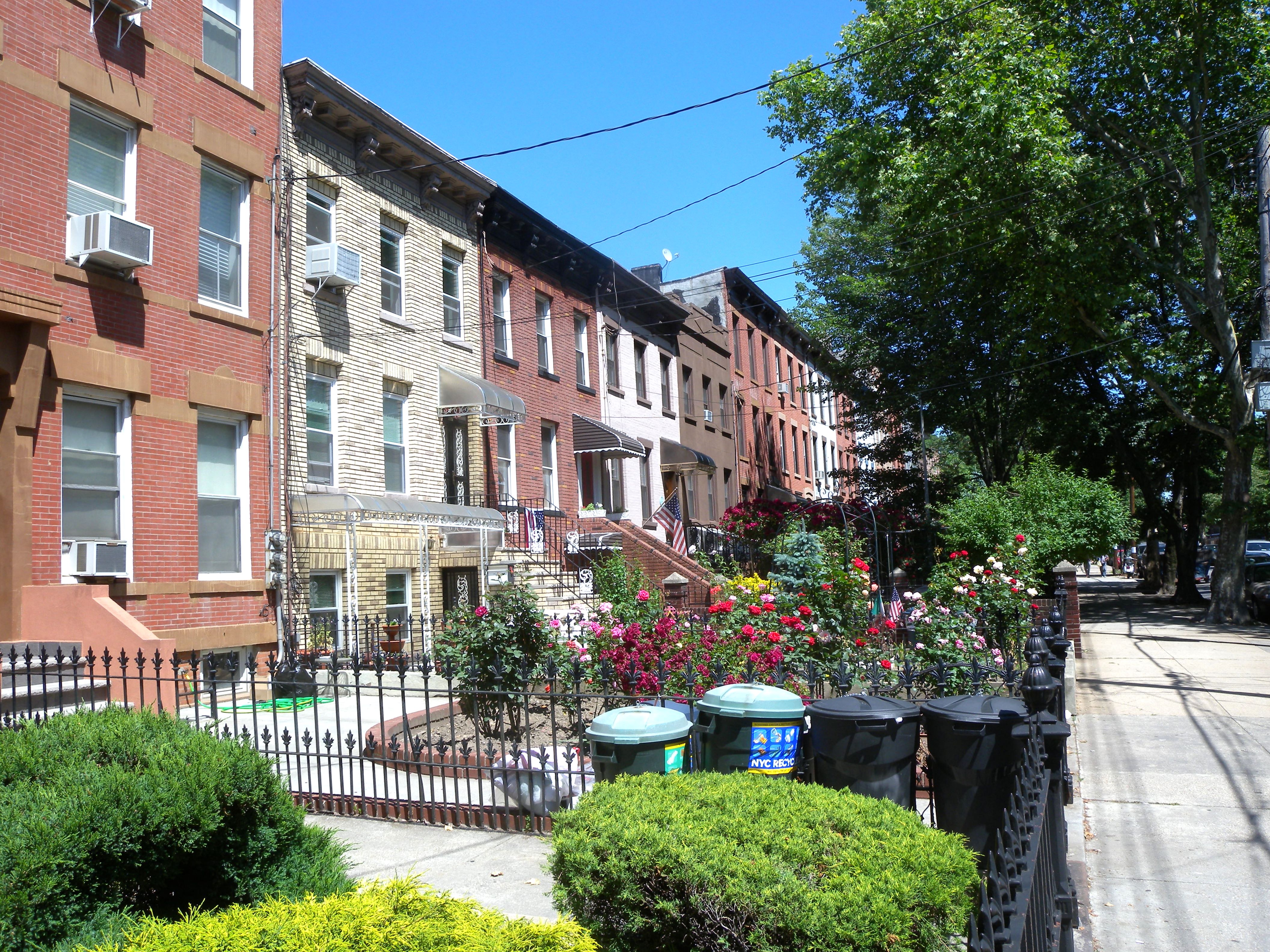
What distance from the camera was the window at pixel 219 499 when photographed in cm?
1325

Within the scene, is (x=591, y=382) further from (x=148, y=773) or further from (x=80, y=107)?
(x=148, y=773)

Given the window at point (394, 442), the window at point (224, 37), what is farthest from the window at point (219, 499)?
the window at point (224, 37)

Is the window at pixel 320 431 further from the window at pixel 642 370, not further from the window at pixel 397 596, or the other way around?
the window at pixel 642 370

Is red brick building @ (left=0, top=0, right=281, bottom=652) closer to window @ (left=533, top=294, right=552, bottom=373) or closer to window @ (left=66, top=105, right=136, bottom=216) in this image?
window @ (left=66, top=105, right=136, bottom=216)

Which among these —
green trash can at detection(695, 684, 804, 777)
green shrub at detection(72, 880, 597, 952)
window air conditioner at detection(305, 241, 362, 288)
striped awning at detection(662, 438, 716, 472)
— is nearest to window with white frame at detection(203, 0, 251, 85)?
window air conditioner at detection(305, 241, 362, 288)

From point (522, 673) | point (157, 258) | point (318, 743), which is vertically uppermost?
point (157, 258)

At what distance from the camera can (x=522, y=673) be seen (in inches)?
270

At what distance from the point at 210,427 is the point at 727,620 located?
8.07 meters

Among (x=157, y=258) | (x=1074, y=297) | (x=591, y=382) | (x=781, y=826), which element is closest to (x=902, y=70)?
(x=1074, y=297)

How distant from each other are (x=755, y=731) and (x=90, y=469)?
924 cm

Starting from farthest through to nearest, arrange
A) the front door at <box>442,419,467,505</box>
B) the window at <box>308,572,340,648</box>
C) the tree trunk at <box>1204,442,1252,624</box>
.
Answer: the tree trunk at <box>1204,442,1252,624</box>
the front door at <box>442,419,467,505</box>
the window at <box>308,572,340,648</box>

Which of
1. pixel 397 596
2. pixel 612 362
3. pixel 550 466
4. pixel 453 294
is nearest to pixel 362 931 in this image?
pixel 397 596

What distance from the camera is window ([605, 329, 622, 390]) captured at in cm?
2539

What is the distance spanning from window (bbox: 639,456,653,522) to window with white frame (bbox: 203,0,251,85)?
1469cm
